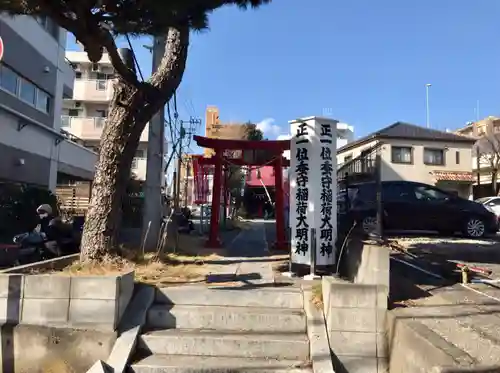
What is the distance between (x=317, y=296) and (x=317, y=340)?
856mm

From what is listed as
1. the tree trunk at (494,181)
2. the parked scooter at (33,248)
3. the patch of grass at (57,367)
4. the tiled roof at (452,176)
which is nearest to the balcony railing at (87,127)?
the parked scooter at (33,248)

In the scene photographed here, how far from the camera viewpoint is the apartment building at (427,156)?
32.3m

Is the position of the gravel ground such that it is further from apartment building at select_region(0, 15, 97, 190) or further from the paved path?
apartment building at select_region(0, 15, 97, 190)

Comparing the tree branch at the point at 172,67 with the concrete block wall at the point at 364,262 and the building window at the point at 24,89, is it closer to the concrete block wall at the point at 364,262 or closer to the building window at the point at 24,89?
the concrete block wall at the point at 364,262

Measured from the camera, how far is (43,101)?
15.8m

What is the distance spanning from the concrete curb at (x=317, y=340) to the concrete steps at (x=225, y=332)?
0.09 meters

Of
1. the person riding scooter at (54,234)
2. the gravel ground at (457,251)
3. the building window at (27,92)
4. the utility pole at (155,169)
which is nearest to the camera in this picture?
the person riding scooter at (54,234)

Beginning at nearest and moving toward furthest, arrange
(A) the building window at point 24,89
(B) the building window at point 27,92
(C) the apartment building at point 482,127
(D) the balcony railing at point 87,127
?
1. (A) the building window at point 24,89
2. (B) the building window at point 27,92
3. (D) the balcony railing at point 87,127
4. (C) the apartment building at point 482,127

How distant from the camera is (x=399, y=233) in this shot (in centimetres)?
1365

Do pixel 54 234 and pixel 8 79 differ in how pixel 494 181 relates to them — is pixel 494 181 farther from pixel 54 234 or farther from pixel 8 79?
pixel 54 234

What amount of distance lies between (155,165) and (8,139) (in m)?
5.56

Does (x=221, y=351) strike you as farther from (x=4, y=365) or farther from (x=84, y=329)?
(x=4, y=365)

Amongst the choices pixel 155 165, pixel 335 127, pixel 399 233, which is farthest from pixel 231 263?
pixel 399 233

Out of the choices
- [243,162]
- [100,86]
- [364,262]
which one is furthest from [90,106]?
[364,262]
